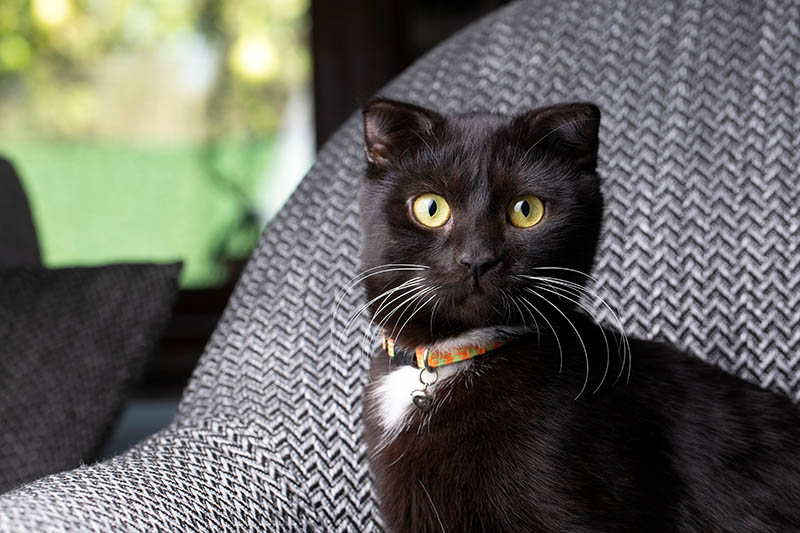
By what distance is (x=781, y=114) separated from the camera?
0.97 metres

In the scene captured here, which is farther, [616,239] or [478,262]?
[616,239]

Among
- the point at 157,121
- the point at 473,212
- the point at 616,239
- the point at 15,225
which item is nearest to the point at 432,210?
the point at 473,212

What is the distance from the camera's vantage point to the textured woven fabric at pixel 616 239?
0.89 m

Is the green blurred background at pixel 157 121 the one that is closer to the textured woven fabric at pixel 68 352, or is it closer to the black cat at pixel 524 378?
the textured woven fabric at pixel 68 352

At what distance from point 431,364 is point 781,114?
535 mm

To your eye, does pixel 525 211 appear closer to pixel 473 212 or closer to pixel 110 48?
pixel 473 212

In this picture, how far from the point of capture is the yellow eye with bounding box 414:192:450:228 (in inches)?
28.6

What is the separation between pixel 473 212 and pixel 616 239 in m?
0.33

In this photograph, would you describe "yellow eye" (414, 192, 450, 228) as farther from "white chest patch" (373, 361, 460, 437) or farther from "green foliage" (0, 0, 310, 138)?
"green foliage" (0, 0, 310, 138)

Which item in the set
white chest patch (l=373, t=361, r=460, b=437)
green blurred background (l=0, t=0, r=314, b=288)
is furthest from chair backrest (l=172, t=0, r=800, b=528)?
green blurred background (l=0, t=0, r=314, b=288)

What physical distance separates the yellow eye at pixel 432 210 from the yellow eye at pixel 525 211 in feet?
0.19

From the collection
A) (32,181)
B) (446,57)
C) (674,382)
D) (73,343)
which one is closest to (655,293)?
(674,382)

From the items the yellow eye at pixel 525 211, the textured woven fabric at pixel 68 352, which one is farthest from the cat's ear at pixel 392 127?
the textured woven fabric at pixel 68 352

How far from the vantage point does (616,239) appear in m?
0.97
